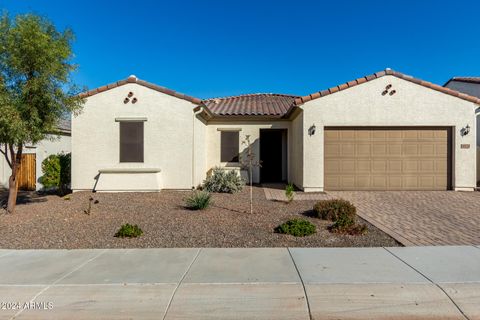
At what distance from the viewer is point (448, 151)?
1223 centimetres

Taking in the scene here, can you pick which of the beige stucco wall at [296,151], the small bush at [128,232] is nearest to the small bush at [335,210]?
the small bush at [128,232]

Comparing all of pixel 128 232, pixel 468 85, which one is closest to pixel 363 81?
pixel 468 85

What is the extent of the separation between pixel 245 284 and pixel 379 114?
10032mm

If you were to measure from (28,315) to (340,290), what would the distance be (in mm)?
3578

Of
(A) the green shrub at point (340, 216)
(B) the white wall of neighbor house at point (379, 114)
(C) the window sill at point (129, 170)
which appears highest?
(B) the white wall of neighbor house at point (379, 114)

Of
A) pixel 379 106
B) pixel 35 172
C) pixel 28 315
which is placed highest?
pixel 379 106

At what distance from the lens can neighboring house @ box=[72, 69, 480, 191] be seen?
12.0m

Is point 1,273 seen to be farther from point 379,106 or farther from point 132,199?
point 379,106

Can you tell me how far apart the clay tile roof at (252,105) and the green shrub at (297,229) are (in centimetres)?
847

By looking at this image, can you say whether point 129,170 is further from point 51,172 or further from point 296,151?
point 296,151

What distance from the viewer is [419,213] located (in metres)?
8.46

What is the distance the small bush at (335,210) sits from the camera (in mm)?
7273

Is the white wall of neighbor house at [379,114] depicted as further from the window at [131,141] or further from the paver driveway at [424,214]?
the window at [131,141]

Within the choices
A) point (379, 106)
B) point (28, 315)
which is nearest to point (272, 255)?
point (28, 315)
